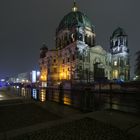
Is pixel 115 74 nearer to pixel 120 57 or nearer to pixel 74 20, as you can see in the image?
pixel 120 57

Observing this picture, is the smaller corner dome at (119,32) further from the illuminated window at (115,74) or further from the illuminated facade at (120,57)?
the illuminated window at (115,74)

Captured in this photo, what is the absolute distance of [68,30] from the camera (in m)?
70.6

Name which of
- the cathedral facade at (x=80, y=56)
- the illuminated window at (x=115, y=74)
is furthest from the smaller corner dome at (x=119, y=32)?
the illuminated window at (x=115, y=74)

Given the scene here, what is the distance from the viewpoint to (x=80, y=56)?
59812 millimetres

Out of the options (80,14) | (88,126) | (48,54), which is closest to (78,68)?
(48,54)

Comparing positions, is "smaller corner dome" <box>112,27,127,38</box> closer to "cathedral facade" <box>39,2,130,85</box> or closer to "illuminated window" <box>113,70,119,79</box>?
"cathedral facade" <box>39,2,130,85</box>

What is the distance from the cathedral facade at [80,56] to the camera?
2347 inches

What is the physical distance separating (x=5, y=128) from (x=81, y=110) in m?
4.73

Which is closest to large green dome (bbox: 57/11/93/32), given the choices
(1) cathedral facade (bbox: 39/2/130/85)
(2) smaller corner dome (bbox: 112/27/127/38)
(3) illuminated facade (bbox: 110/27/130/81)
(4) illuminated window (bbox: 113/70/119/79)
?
(1) cathedral facade (bbox: 39/2/130/85)

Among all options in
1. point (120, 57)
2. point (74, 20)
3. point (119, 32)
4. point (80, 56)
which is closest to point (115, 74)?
point (120, 57)

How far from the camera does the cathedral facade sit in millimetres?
59625

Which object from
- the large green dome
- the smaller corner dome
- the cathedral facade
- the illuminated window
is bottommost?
the illuminated window

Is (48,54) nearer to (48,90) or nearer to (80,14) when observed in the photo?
(80,14)

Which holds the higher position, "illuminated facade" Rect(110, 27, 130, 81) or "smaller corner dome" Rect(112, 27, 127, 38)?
"smaller corner dome" Rect(112, 27, 127, 38)
